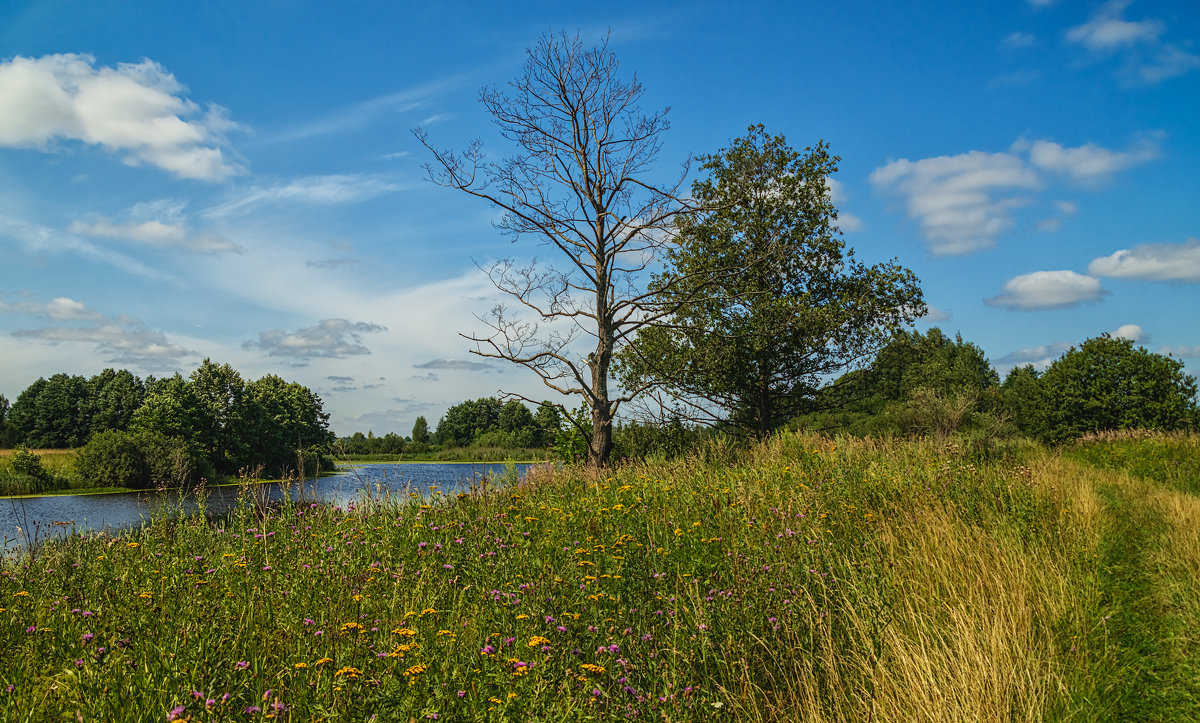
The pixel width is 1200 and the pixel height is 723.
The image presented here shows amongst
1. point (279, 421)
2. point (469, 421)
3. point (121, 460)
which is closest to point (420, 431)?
point (469, 421)

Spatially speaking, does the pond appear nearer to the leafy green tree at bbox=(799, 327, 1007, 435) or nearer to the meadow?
the meadow

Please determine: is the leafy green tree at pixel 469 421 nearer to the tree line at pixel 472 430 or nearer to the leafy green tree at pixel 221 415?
the tree line at pixel 472 430

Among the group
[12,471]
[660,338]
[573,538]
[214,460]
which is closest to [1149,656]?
[573,538]

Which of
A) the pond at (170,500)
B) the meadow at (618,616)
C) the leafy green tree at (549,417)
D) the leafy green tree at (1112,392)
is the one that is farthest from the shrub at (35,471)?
the leafy green tree at (1112,392)

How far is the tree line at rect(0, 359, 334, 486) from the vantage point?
3941 centimetres

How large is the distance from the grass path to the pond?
6.38 m

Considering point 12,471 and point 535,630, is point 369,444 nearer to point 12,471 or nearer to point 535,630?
point 12,471

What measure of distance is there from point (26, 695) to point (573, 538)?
3766 millimetres

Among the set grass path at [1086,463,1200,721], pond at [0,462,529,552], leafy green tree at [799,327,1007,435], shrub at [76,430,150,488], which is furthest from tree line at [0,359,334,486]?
grass path at [1086,463,1200,721]

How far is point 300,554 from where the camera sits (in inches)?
210

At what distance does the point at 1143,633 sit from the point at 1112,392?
29.4m

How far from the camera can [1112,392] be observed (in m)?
27.5

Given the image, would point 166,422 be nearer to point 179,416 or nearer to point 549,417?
point 179,416

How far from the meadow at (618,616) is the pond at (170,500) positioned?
1.34ft
